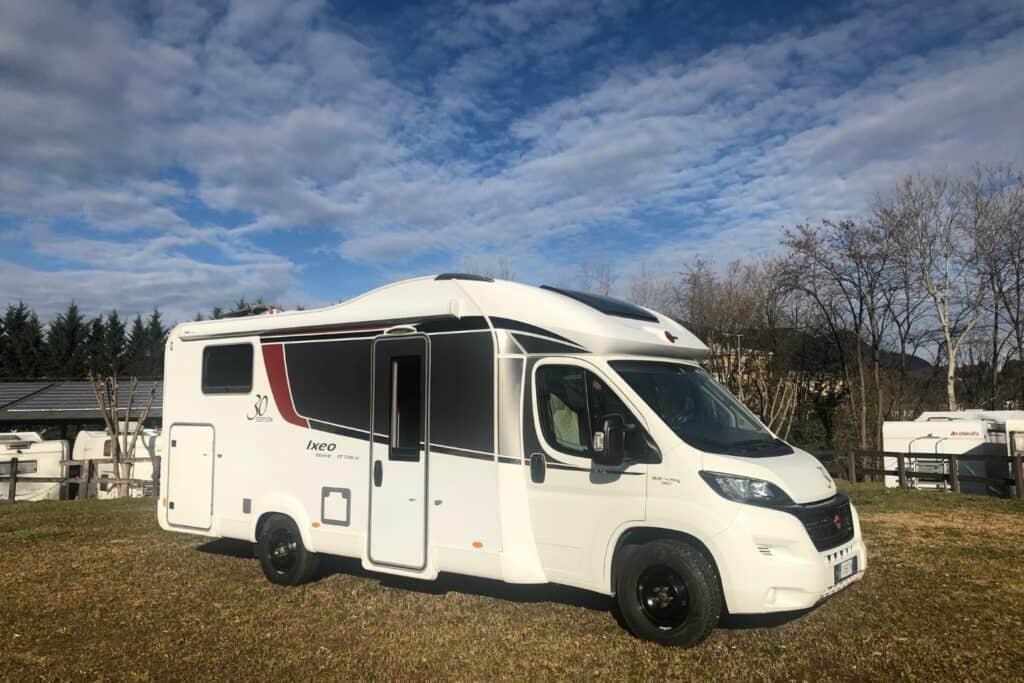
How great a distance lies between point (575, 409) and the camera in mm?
5973

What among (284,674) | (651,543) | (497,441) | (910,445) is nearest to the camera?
(284,674)

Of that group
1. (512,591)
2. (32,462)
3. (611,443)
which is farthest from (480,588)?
(32,462)

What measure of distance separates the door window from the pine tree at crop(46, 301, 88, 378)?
54187 millimetres

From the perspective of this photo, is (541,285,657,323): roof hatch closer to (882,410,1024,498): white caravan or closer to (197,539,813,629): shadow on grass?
(197,539,813,629): shadow on grass

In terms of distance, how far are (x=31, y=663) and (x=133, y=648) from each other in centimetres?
66

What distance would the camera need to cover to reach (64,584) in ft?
25.2

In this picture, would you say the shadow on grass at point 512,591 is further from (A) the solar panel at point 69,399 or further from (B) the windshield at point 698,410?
(A) the solar panel at point 69,399

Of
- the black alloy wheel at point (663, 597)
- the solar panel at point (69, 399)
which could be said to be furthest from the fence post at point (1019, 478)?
the solar panel at point (69, 399)

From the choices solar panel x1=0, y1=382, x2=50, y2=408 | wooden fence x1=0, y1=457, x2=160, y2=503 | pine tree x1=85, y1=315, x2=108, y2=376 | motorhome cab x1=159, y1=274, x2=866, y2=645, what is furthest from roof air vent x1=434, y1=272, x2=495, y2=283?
pine tree x1=85, y1=315, x2=108, y2=376

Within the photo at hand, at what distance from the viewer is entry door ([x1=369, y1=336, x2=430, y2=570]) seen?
21.2ft

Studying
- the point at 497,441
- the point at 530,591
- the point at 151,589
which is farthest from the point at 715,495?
the point at 151,589

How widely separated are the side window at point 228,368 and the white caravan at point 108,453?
10.4 metres

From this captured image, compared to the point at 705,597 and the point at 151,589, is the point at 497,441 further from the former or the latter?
the point at 151,589

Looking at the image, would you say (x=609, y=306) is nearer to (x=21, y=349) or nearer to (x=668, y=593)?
(x=668, y=593)
